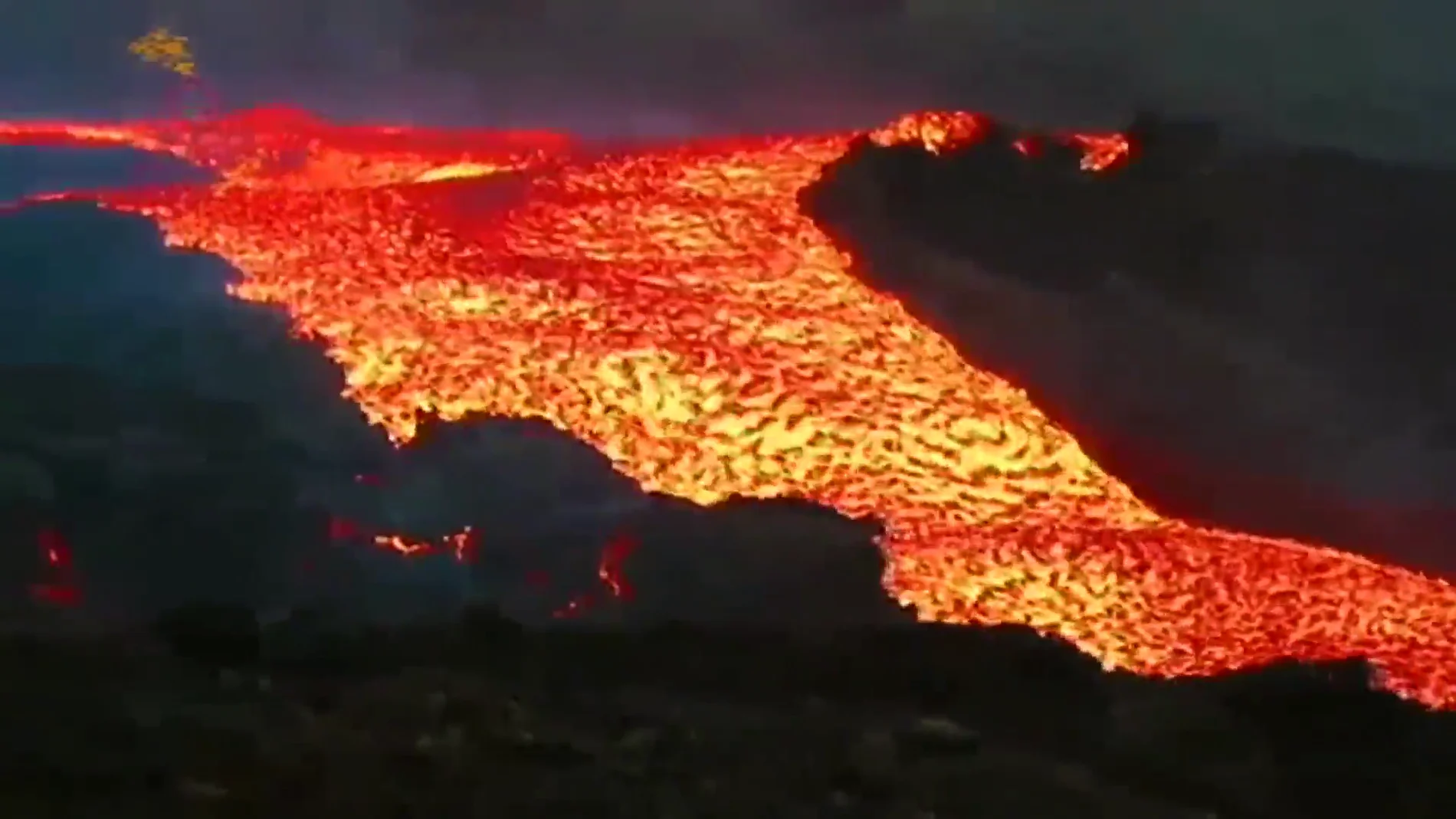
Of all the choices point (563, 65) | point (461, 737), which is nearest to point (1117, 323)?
point (563, 65)

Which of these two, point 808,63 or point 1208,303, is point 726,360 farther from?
point 1208,303

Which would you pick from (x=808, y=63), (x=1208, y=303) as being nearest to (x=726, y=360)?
(x=808, y=63)

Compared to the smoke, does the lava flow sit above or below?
below

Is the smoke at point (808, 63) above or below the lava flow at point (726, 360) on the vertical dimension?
above
